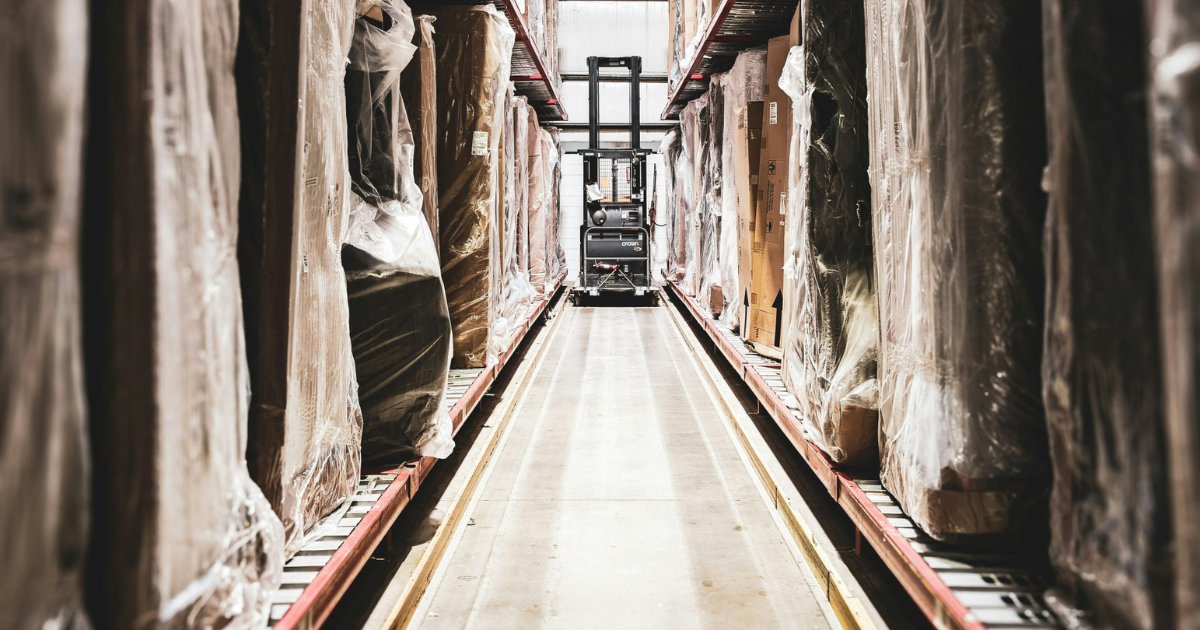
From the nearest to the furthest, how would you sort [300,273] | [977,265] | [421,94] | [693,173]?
[977,265] < [300,273] < [421,94] < [693,173]

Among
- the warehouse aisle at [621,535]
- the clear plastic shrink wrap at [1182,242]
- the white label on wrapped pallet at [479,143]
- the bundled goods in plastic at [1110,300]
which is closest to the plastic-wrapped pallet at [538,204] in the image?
the warehouse aisle at [621,535]

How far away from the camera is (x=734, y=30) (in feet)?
17.6

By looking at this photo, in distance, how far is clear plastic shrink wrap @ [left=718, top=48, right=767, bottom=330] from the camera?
5.31m

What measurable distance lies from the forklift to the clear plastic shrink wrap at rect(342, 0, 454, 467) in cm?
741

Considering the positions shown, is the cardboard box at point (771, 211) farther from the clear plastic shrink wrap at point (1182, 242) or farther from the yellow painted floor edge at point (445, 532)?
the clear plastic shrink wrap at point (1182, 242)

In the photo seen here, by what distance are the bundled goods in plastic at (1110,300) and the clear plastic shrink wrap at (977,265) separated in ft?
1.54

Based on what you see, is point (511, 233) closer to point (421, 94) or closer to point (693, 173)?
point (421, 94)

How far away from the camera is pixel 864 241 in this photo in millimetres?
2881

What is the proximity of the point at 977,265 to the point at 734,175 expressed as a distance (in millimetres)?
3910

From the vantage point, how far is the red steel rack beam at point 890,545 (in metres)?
1.76

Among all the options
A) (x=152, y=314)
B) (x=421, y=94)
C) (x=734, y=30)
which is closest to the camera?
(x=152, y=314)

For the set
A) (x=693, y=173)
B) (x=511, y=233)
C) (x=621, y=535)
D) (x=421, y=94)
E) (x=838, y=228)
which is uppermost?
(x=693, y=173)

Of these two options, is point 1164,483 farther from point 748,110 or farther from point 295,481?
point 748,110

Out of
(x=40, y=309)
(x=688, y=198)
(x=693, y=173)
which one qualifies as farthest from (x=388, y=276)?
(x=688, y=198)
